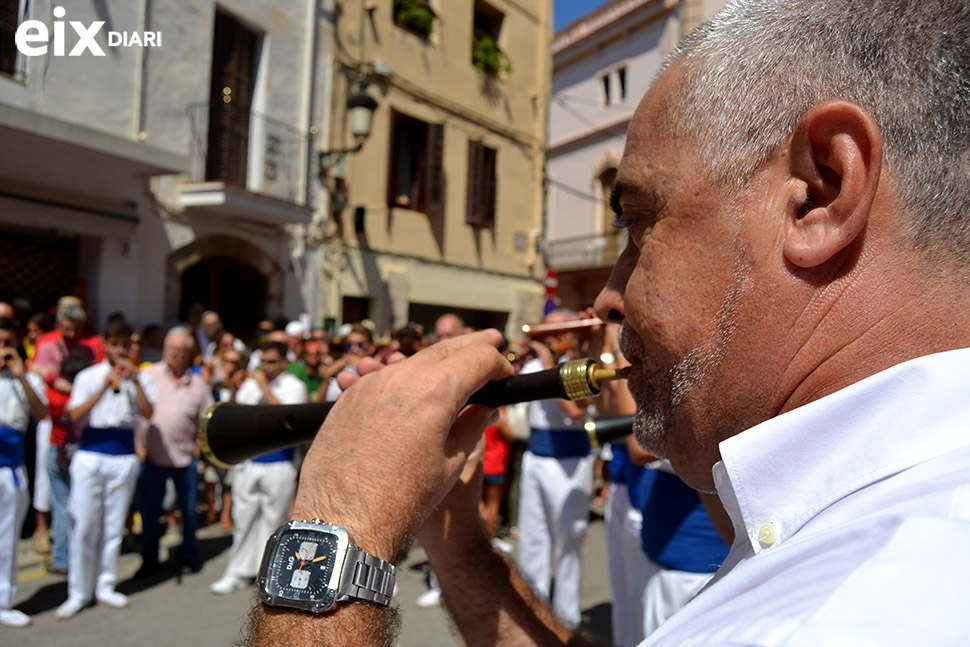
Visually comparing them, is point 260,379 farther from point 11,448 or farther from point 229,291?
point 229,291

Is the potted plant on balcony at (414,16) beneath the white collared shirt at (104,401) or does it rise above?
above

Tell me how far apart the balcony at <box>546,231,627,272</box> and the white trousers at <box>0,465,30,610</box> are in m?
18.1

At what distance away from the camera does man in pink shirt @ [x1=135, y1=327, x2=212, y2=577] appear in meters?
6.18

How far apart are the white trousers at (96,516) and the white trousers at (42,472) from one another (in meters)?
1.02

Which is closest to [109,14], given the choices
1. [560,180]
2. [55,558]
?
[55,558]

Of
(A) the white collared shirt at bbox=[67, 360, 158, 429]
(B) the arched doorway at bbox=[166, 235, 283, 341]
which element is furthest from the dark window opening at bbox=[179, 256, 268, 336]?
(A) the white collared shirt at bbox=[67, 360, 158, 429]

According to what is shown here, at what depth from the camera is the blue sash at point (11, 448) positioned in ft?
16.4

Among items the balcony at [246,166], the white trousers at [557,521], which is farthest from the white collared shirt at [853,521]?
the balcony at [246,166]

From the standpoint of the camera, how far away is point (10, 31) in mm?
8219

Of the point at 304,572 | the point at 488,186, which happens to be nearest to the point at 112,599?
the point at 304,572

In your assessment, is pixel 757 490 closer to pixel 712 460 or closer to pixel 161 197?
pixel 712 460

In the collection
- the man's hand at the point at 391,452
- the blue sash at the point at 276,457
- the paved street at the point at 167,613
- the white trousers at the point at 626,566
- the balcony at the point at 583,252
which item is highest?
the balcony at the point at 583,252

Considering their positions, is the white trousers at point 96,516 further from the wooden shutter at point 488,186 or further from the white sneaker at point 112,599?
the wooden shutter at point 488,186

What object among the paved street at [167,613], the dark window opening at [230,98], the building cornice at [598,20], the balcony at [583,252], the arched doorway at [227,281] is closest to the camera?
the paved street at [167,613]
